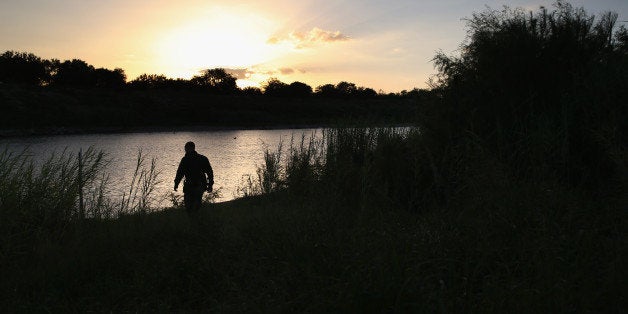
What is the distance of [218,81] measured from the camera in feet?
480

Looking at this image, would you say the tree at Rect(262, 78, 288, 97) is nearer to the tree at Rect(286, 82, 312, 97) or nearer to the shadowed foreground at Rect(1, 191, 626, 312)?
the tree at Rect(286, 82, 312, 97)

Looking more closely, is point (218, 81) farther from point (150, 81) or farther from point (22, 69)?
point (22, 69)

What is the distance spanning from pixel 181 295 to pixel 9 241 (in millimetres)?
2858

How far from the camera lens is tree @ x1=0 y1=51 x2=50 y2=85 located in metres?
98.2

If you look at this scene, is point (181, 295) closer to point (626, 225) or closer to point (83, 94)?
point (626, 225)

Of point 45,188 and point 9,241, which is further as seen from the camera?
point 45,188

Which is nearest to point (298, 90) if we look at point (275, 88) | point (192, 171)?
point (275, 88)

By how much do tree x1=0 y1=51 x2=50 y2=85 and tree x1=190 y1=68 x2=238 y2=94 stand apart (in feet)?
140

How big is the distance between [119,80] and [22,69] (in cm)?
2288

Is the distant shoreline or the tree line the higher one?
the tree line

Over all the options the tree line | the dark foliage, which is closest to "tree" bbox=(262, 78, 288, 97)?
the tree line

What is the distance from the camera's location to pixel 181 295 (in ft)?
17.4

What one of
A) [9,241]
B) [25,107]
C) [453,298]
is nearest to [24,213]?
[9,241]

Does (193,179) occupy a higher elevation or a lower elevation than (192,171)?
lower
